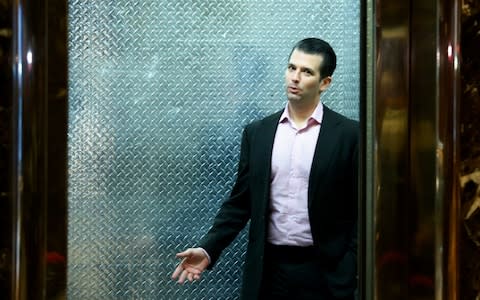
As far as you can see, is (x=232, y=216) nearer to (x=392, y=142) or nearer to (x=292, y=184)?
(x=292, y=184)

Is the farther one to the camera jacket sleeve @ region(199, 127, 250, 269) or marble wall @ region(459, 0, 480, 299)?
jacket sleeve @ region(199, 127, 250, 269)

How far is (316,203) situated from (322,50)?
1.16 ft

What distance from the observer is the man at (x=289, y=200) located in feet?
4.44

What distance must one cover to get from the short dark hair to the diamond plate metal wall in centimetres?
2

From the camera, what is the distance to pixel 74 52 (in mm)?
1214

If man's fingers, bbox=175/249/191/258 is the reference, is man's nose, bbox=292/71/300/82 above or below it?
above

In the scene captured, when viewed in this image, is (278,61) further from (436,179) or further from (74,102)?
(436,179)

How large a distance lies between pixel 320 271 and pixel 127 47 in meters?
0.67

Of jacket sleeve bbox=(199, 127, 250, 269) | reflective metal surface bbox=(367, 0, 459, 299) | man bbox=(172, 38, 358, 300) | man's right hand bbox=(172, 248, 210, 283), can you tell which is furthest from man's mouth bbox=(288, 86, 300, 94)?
reflective metal surface bbox=(367, 0, 459, 299)

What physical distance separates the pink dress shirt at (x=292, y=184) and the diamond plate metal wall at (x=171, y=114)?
0.10 metres

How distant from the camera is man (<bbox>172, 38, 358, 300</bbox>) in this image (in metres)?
1.35

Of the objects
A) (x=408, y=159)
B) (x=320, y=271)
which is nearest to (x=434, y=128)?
(x=408, y=159)

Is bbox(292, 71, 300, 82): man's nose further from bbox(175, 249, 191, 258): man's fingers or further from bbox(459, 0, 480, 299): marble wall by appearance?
bbox(459, 0, 480, 299): marble wall

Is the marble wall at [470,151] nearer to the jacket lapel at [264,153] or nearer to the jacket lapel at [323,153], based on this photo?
the jacket lapel at [323,153]
